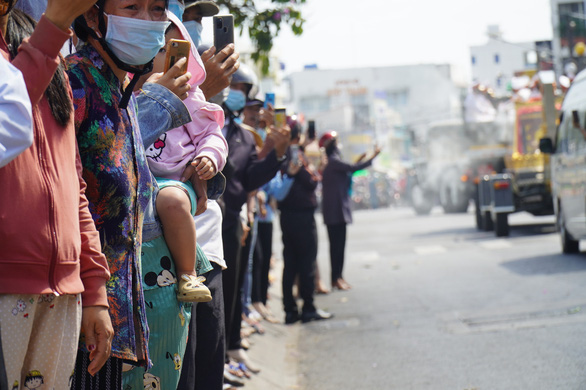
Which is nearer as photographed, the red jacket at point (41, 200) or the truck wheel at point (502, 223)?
the red jacket at point (41, 200)

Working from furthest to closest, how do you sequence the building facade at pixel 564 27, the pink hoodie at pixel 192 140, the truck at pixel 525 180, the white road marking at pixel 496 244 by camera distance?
the building facade at pixel 564 27
the truck at pixel 525 180
the white road marking at pixel 496 244
the pink hoodie at pixel 192 140

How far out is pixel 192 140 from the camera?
3576mm

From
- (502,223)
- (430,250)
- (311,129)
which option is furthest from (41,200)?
(502,223)

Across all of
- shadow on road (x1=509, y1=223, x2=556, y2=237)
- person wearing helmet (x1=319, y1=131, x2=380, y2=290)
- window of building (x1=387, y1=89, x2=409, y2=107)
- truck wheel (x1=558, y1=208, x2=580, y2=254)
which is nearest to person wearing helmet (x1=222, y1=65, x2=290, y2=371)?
person wearing helmet (x1=319, y1=131, x2=380, y2=290)

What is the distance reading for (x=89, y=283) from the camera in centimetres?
246

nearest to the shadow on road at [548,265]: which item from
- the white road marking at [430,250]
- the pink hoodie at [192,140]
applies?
the white road marking at [430,250]

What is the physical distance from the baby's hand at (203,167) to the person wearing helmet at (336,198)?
816cm

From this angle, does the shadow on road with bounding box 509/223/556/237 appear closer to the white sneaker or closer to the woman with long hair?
the white sneaker

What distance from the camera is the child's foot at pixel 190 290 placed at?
10.3 feet

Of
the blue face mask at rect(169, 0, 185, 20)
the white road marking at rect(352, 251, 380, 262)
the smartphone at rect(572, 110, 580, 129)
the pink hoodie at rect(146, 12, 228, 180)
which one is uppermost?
the blue face mask at rect(169, 0, 185, 20)

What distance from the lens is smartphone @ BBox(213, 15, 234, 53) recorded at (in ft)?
13.5

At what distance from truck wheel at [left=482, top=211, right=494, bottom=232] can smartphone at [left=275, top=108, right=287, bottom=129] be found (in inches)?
553

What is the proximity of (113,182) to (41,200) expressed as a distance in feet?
1.71

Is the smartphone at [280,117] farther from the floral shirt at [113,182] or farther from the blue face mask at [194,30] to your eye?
the floral shirt at [113,182]
